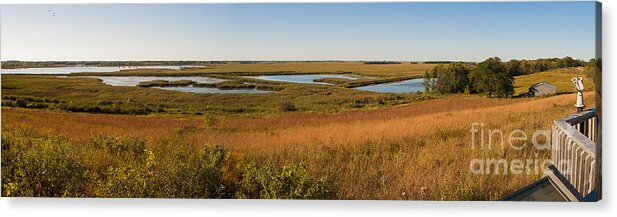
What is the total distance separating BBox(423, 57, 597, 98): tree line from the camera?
732cm

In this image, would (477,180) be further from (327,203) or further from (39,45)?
(39,45)

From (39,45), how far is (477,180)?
531 cm

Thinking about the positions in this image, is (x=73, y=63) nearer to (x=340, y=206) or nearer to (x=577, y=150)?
(x=340, y=206)

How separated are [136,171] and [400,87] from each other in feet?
10.6

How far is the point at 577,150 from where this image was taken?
6.86 m

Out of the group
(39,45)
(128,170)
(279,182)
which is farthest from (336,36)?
(39,45)

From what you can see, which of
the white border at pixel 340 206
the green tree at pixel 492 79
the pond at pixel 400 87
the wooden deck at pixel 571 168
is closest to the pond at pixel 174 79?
the white border at pixel 340 206

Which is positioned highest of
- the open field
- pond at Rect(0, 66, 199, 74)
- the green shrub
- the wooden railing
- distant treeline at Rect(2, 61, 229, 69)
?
distant treeline at Rect(2, 61, 229, 69)

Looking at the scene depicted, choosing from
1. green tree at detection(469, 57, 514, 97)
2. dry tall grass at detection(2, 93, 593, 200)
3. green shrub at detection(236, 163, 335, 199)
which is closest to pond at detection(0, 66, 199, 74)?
dry tall grass at detection(2, 93, 593, 200)

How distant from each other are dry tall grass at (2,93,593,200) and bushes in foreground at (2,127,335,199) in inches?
4.8

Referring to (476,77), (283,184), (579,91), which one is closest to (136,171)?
(283,184)

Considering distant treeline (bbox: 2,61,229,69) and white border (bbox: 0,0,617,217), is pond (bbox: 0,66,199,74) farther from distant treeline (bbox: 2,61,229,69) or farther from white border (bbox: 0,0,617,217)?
white border (bbox: 0,0,617,217)

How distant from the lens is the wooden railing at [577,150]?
22.3ft

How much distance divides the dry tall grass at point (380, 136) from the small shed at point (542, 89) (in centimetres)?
9
